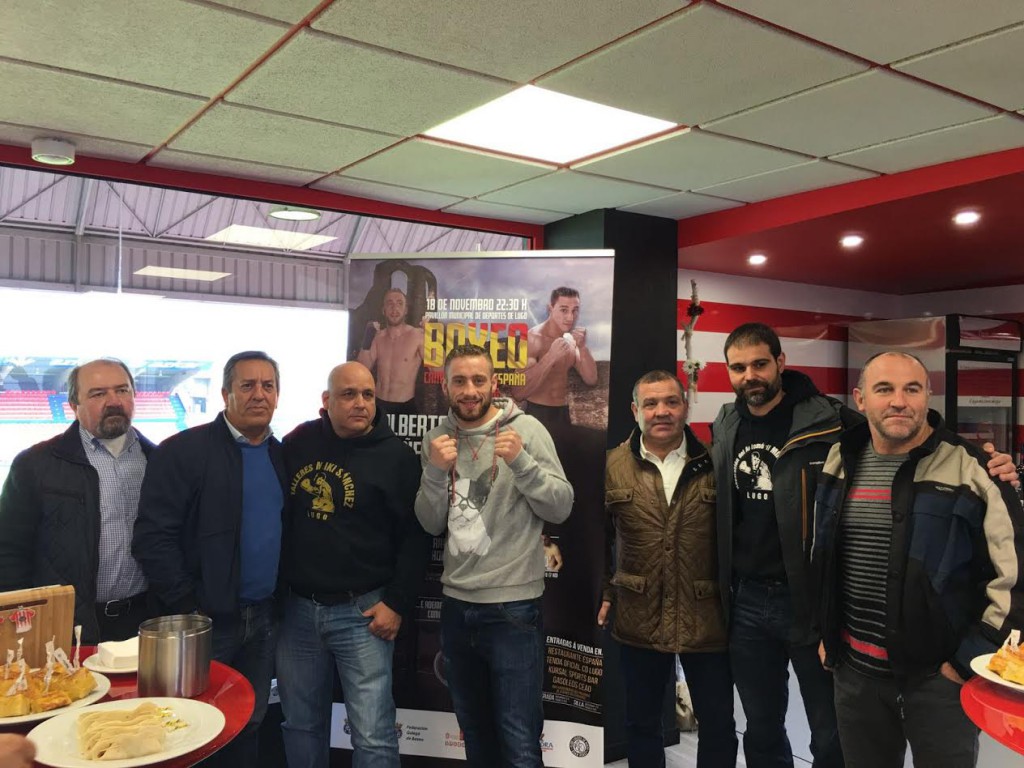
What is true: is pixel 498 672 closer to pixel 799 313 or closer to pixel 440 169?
pixel 440 169

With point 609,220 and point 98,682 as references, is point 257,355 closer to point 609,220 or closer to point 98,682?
point 98,682

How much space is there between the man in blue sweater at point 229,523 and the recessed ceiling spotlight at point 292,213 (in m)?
1.51

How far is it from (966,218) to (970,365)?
87.6 inches

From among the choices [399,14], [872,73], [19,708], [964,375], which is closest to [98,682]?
[19,708]

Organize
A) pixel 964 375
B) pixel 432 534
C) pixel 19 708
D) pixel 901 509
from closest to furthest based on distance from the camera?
pixel 19 708
pixel 901 509
pixel 432 534
pixel 964 375

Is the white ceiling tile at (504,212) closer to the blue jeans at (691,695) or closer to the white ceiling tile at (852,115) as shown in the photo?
the white ceiling tile at (852,115)

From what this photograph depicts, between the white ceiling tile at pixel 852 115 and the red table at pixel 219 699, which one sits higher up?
the white ceiling tile at pixel 852 115

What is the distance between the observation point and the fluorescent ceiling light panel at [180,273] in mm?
4105

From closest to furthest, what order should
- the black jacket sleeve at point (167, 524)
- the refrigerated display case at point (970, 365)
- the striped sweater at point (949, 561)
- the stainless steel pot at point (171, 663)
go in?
the stainless steel pot at point (171, 663) → the striped sweater at point (949, 561) → the black jacket sleeve at point (167, 524) → the refrigerated display case at point (970, 365)

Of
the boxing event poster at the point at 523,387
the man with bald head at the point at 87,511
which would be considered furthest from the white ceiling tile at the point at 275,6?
the boxing event poster at the point at 523,387

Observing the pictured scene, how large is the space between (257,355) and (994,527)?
7.36ft

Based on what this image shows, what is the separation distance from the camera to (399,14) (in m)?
2.06

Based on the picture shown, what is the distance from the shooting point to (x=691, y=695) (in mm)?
2801

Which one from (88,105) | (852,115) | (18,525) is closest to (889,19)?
(852,115)
